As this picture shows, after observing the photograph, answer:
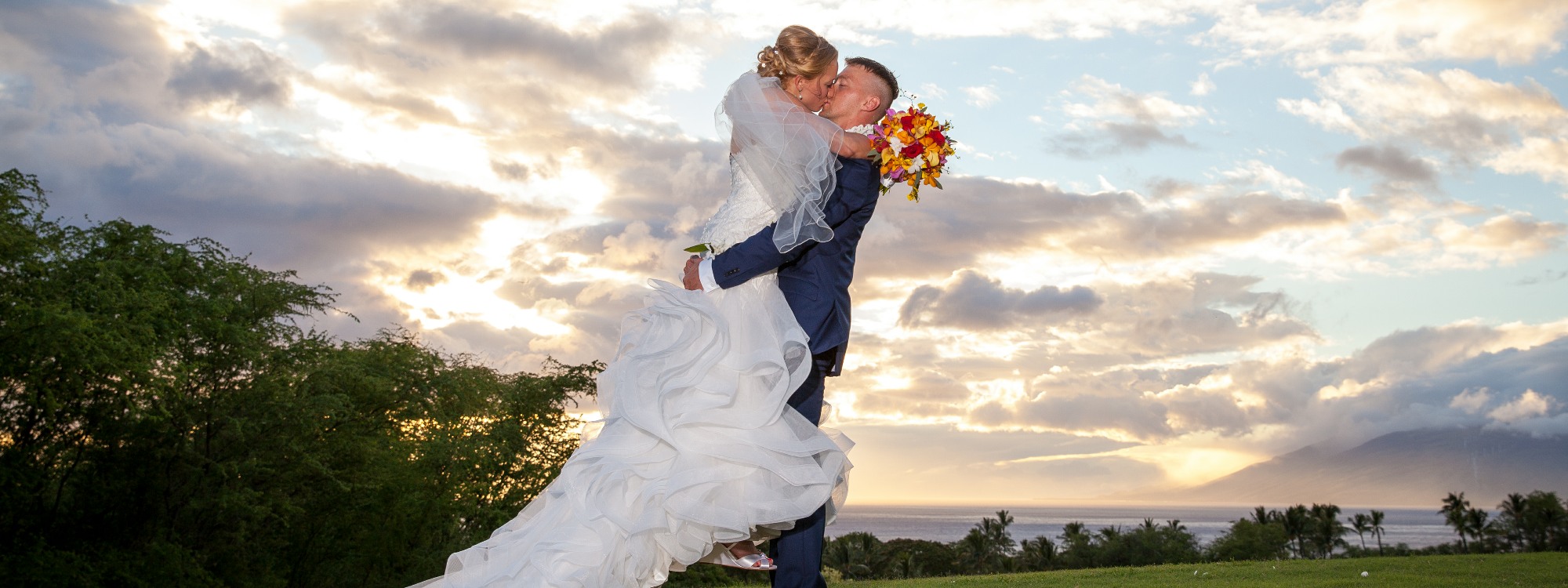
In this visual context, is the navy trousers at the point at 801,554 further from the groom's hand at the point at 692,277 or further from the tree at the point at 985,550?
the tree at the point at 985,550

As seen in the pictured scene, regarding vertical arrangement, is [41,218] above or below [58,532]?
above

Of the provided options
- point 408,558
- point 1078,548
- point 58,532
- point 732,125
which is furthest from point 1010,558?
point 732,125

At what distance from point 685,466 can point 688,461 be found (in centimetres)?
2

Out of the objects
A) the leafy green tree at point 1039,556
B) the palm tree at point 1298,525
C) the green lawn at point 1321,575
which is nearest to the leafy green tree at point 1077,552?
the leafy green tree at point 1039,556

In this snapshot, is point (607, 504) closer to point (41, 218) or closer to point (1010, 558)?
point (41, 218)

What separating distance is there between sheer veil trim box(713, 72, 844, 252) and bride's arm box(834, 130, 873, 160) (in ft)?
0.07

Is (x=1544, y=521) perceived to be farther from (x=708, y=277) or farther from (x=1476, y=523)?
(x=708, y=277)

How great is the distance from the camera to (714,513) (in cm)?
292

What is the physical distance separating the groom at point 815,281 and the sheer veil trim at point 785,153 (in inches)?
2.7

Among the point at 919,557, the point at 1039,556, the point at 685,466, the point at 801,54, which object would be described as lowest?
A: the point at 919,557

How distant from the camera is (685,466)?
299 cm

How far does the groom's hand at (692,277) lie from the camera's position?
3280mm

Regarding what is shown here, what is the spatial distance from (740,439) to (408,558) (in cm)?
2658

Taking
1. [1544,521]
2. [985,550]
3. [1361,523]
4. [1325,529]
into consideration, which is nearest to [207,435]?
[985,550]
